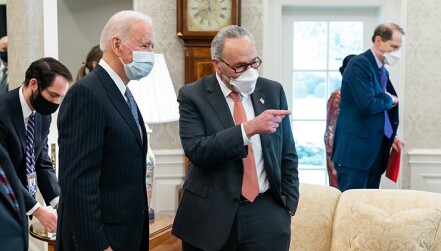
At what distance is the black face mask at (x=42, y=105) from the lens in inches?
109

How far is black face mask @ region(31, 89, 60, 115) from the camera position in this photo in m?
2.77

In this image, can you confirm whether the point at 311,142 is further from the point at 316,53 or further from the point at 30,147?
the point at 30,147

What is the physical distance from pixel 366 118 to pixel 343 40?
58.2 inches

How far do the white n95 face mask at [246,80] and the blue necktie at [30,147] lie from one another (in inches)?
39.3

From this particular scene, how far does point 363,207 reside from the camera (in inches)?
112

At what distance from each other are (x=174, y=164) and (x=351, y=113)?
1589mm

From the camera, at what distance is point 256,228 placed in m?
2.30

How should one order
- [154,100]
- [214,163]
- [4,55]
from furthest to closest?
[4,55] → [154,100] → [214,163]

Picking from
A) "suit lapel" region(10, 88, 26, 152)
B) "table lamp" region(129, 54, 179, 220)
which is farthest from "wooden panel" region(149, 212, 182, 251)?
"suit lapel" region(10, 88, 26, 152)

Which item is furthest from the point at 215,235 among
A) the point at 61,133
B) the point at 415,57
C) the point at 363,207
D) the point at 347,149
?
the point at 415,57

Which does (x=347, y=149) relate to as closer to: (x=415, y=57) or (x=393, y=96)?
(x=393, y=96)

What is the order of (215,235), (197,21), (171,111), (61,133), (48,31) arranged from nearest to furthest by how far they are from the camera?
1. (61,133)
2. (215,235)
3. (171,111)
4. (48,31)
5. (197,21)

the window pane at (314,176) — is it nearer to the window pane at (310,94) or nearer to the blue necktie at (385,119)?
the window pane at (310,94)

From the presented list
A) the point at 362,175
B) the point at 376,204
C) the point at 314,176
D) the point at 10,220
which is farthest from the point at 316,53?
the point at 10,220
